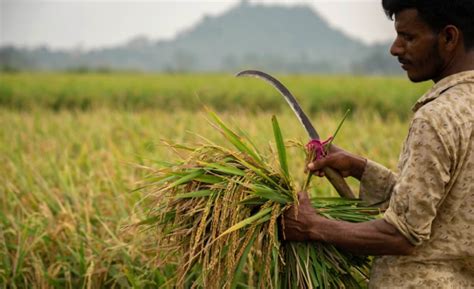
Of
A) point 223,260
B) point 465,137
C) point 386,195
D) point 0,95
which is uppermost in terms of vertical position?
point 465,137

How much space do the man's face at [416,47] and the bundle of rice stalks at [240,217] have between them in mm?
412

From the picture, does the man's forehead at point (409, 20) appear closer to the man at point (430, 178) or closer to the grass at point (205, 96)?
the man at point (430, 178)

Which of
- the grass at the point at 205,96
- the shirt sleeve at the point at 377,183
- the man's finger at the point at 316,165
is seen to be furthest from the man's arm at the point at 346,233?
the grass at the point at 205,96

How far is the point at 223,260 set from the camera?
200 centimetres

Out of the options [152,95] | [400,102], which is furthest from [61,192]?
[152,95]

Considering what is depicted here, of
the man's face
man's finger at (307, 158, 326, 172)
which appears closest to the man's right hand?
man's finger at (307, 158, 326, 172)

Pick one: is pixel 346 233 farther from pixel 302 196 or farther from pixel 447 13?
pixel 447 13

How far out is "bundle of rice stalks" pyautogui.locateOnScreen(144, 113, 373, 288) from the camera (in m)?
1.93

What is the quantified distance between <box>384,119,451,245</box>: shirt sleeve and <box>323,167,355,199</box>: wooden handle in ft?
1.37

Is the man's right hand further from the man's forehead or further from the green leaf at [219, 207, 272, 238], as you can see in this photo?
the man's forehead

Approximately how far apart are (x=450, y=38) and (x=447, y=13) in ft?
0.22

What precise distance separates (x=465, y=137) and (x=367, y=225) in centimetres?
34

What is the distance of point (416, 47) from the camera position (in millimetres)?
1737

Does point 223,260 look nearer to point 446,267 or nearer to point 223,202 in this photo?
point 223,202
